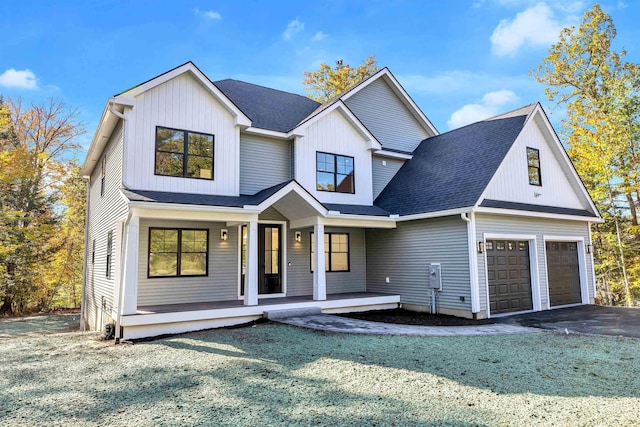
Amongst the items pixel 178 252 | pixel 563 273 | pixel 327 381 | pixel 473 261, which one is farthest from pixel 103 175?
pixel 563 273

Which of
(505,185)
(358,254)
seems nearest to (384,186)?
(358,254)

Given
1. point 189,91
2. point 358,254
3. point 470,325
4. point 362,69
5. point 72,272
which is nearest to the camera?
point 470,325

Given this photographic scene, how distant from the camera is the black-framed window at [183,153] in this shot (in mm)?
9312

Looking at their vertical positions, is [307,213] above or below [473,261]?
above

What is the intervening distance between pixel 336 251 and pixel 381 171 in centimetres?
360

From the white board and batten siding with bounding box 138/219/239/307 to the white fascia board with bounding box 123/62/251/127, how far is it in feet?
9.91

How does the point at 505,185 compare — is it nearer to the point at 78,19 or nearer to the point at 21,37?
the point at 78,19

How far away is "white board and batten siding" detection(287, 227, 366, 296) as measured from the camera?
37.9ft

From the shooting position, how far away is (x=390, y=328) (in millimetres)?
8305

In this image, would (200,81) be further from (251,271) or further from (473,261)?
(473,261)

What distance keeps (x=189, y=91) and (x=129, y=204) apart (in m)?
3.69

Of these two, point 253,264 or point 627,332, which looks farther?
point 253,264

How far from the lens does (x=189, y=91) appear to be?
9789mm

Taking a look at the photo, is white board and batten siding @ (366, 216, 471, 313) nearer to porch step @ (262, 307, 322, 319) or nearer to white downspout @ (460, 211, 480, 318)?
white downspout @ (460, 211, 480, 318)
